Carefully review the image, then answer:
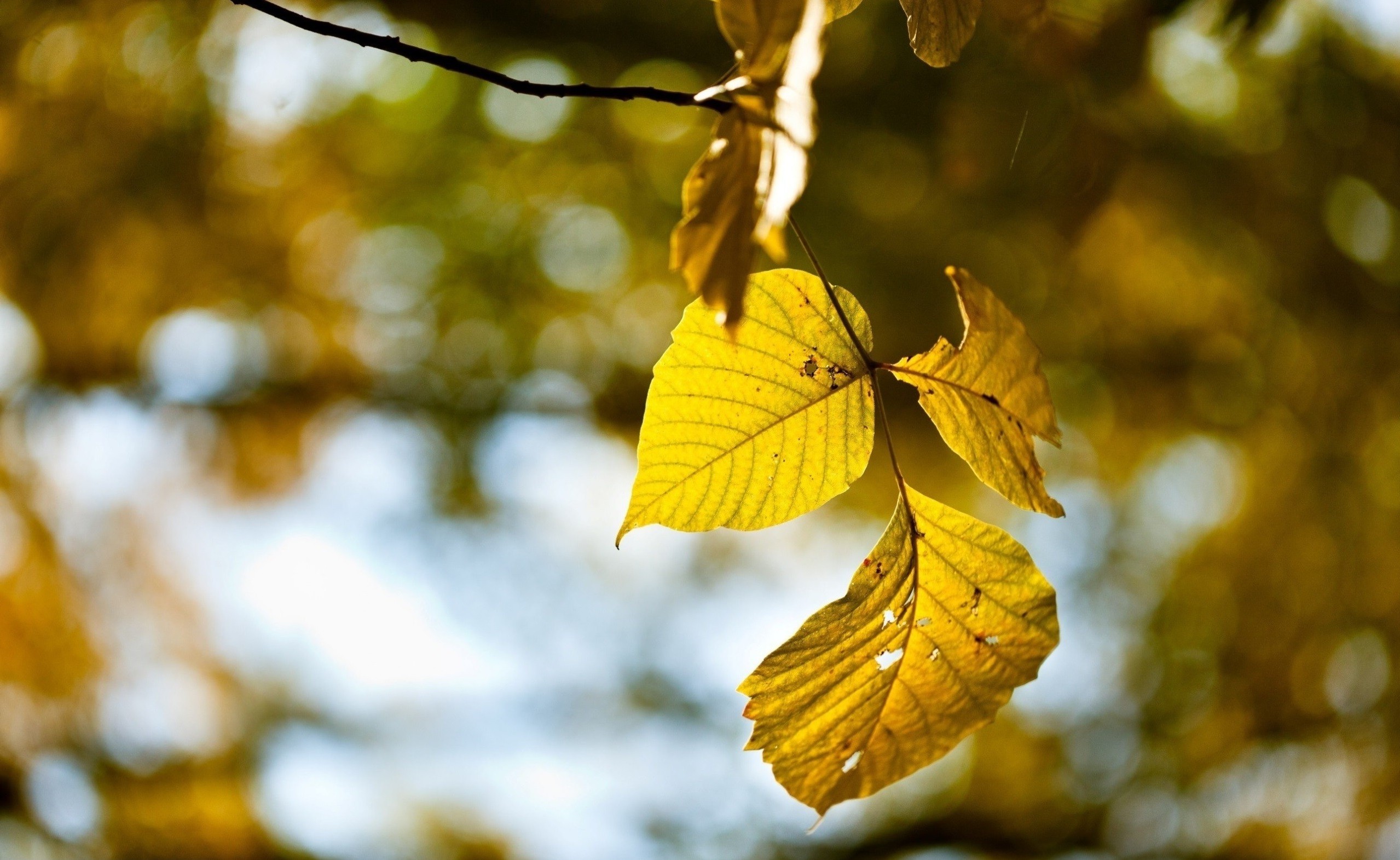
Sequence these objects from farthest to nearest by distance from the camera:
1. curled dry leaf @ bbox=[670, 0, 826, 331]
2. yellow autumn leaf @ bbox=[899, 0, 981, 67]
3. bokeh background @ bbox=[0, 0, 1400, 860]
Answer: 1. bokeh background @ bbox=[0, 0, 1400, 860]
2. yellow autumn leaf @ bbox=[899, 0, 981, 67]
3. curled dry leaf @ bbox=[670, 0, 826, 331]

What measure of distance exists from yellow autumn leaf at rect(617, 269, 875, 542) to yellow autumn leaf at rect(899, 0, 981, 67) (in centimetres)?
14

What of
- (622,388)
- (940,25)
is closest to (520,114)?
(622,388)

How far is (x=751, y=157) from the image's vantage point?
342 millimetres

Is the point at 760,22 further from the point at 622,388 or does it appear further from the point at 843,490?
the point at 622,388

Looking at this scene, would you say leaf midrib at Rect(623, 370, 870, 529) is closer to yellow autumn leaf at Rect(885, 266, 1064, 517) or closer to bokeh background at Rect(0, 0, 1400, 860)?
yellow autumn leaf at Rect(885, 266, 1064, 517)

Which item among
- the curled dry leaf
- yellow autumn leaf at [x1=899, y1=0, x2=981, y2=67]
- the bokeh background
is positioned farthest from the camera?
the bokeh background

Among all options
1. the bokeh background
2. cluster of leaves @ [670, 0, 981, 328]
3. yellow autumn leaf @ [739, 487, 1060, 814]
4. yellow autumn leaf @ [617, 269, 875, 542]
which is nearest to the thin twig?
cluster of leaves @ [670, 0, 981, 328]

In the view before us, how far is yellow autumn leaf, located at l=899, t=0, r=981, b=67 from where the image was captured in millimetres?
424

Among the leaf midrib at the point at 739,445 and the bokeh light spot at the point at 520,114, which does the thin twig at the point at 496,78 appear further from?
the bokeh light spot at the point at 520,114

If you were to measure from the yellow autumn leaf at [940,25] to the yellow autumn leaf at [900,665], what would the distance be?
26 centimetres

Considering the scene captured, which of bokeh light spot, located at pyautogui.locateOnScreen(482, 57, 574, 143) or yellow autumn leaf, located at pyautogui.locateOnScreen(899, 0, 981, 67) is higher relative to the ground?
bokeh light spot, located at pyautogui.locateOnScreen(482, 57, 574, 143)

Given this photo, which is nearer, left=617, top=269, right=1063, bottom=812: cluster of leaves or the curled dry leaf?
the curled dry leaf

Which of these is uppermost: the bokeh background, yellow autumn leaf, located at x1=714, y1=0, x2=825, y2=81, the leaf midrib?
the bokeh background

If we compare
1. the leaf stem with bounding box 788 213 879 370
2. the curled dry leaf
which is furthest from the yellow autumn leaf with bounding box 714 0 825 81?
the leaf stem with bounding box 788 213 879 370
